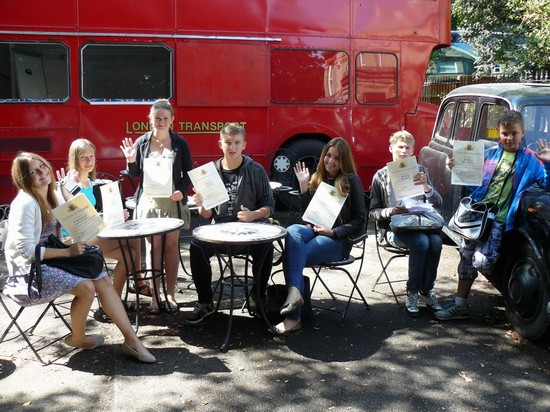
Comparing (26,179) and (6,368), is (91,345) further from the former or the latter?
(26,179)

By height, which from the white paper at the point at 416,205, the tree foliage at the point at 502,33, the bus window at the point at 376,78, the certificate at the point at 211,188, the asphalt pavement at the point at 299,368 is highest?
the tree foliage at the point at 502,33

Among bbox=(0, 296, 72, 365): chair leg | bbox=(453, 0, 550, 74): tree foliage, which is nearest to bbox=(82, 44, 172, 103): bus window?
bbox=(0, 296, 72, 365): chair leg

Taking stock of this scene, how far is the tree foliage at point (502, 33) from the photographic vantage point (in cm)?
1375

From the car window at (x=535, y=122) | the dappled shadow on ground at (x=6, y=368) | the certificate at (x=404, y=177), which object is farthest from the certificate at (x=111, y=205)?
the car window at (x=535, y=122)

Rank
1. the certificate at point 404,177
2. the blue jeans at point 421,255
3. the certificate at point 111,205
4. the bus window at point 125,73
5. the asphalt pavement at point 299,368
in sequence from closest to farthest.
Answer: the asphalt pavement at point 299,368
the certificate at point 111,205
the certificate at point 404,177
the blue jeans at point 421,255
the bus window at point 125,73

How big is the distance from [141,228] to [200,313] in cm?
81

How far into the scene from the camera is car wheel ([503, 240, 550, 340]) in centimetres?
413

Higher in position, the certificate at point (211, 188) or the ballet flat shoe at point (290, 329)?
the certificate at point (211, 188)

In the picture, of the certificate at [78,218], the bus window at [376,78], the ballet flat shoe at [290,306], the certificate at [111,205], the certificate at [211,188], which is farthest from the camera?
the bus window at [376,78]

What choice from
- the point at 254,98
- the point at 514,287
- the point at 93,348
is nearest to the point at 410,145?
the point at 514,287

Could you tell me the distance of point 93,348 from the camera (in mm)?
4215

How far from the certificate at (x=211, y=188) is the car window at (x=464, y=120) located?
257 cm

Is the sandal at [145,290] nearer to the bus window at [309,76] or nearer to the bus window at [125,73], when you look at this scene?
the bus window at [125,73]

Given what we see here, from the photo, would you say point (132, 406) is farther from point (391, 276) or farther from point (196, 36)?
Answer: point (196, 36)
